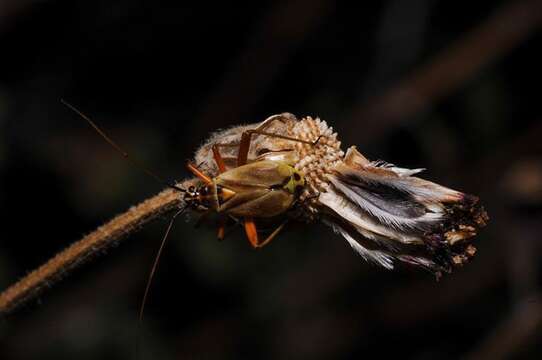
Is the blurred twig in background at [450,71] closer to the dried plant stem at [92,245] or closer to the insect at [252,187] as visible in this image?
the insect at [252,187]

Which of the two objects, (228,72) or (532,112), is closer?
(532,112)

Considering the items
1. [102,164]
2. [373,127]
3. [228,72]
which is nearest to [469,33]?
[373,127]

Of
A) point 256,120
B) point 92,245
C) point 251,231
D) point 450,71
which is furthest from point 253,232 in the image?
point 450,71

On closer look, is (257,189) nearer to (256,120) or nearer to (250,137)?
(250,137)

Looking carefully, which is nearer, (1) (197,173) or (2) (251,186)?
(2) (251,186)

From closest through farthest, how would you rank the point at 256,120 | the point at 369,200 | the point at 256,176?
the point at 369,200
the point at 256,176
the point at 256,120

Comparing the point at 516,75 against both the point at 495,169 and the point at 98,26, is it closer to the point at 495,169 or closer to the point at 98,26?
the point at 495,169
